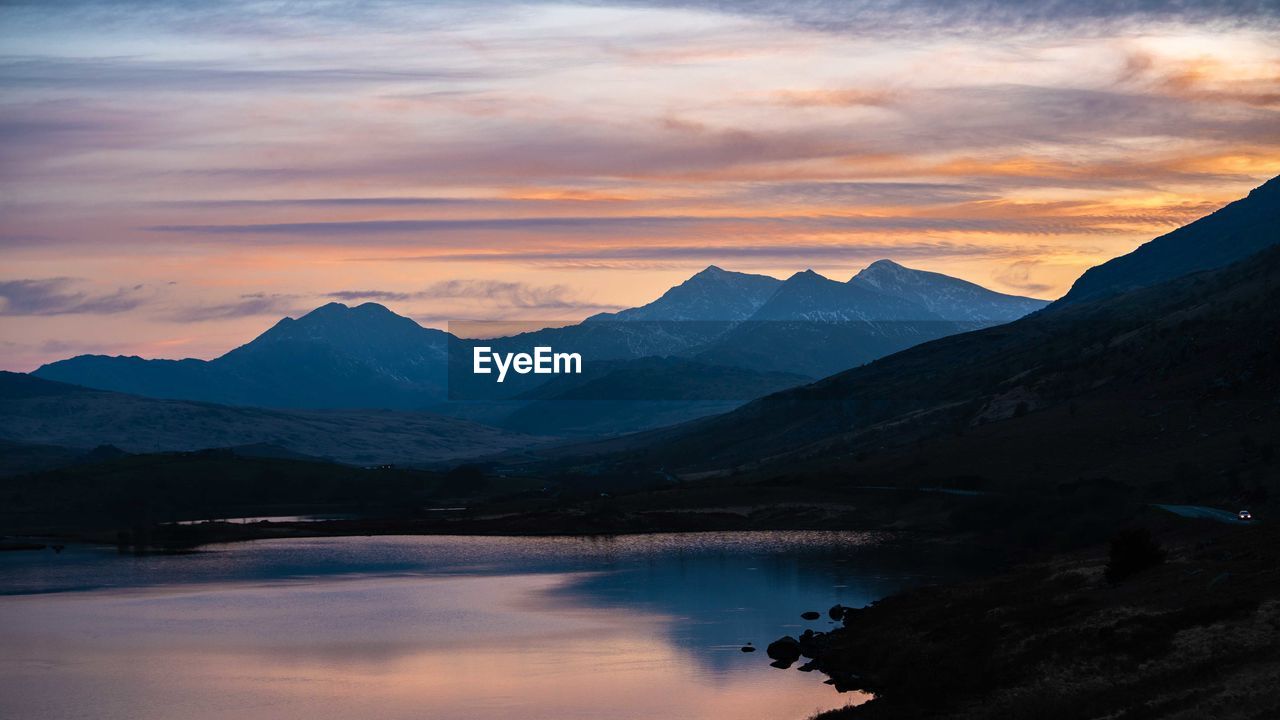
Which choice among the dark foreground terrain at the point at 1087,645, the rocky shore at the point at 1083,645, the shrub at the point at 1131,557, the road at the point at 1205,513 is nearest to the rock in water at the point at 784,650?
the rocky shore at the point at 1083,645

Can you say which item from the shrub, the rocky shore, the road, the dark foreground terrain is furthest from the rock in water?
the road

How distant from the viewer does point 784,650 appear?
89.2m

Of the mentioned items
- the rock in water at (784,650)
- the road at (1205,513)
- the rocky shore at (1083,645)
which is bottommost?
the rock in water at (784,650)

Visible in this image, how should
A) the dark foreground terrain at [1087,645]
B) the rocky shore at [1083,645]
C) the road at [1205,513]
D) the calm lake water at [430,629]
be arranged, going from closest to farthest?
the dark foreground terrain at [1087,645] → the rocky shore at [1083,645] → the calm lake water at [430,629] → the road at [1205,513]

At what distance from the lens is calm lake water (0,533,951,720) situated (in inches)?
3113

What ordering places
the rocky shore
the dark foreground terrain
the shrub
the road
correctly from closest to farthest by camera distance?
the dark foreground terrain → the rocky shore → the shrub → the road

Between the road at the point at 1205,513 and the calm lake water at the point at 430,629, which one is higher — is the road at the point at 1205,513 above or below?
above

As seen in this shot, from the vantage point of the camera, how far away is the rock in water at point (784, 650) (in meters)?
88.5

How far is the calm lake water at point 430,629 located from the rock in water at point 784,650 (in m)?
1.10

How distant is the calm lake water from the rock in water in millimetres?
1104

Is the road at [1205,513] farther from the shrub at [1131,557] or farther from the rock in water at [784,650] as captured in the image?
the rock in water at [784,650]

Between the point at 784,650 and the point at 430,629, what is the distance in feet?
95.9

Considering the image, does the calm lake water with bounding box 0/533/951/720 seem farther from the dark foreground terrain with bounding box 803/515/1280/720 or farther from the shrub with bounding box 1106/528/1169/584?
the shrub with bounding box 1106/528/1169/584

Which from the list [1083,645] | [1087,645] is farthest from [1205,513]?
[1087,645]
